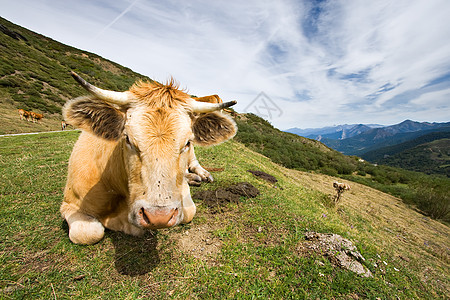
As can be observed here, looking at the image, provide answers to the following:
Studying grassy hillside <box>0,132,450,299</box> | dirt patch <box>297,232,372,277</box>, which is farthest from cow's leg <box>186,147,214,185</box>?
dirt patch <box>297,232,372,277</box>

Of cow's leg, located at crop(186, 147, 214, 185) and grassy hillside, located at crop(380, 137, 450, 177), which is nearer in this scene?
cow's leg, located at crop(186, 147, 214, 185)

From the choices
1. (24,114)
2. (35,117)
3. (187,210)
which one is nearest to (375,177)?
(187,210)

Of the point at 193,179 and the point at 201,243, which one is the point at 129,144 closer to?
the point at 201,243

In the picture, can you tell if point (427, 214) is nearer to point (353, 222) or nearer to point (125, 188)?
point (353, 222)

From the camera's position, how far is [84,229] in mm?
2646

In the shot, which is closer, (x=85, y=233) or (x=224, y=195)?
(x=85, y=233)

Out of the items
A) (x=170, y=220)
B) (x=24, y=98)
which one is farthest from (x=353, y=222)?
(x=24, y=98)

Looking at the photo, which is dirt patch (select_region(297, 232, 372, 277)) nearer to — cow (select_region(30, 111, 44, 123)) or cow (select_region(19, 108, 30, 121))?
cow (select_region(19, 108, 30, 121))

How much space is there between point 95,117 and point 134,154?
3.00ft

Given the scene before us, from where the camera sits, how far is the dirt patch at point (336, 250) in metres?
2.71

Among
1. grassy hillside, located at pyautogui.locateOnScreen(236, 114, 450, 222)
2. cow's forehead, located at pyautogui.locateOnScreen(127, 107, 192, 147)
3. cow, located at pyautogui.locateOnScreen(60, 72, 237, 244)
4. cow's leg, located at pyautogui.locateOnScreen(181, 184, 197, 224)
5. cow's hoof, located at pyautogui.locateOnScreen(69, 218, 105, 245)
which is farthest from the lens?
grassy hillside, located at pyautogui.locateOnScreen(236, 114, 450, 222)

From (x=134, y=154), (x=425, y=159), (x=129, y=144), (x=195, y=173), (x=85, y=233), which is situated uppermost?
(x=129, y=144)

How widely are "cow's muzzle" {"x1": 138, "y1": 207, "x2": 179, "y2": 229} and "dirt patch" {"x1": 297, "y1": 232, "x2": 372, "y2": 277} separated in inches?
89.1

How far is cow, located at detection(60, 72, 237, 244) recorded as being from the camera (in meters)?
1.92
